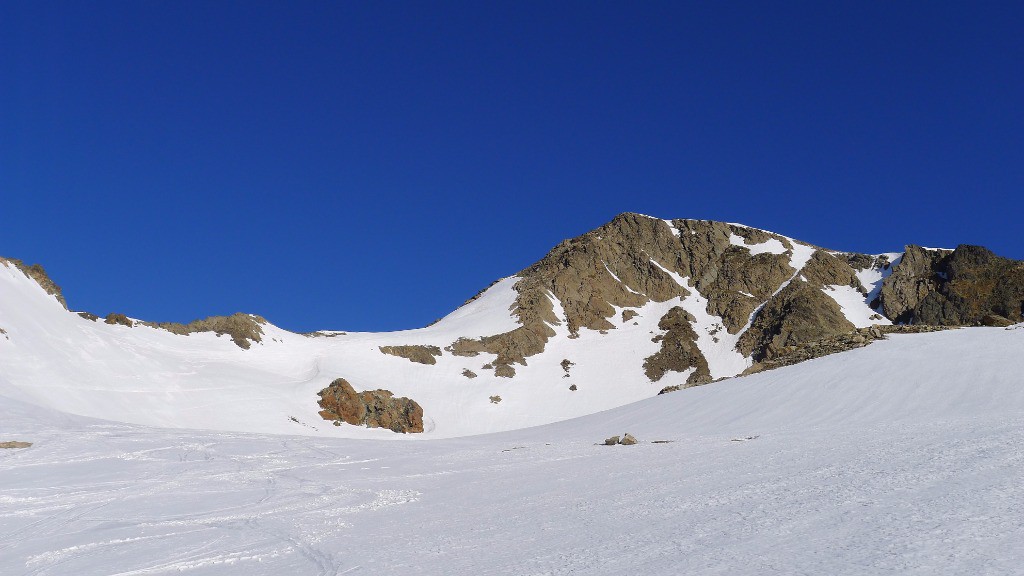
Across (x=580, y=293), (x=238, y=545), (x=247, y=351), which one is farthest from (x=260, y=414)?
(x=580, y=293)

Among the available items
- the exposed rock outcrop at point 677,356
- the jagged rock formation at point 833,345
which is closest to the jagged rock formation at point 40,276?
the jagged rock formation at point 833,345

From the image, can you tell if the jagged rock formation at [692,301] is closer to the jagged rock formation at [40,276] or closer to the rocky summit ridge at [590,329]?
the rocky summit ridge at [590,329]

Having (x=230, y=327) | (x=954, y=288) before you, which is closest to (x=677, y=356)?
(x=954, y=288)

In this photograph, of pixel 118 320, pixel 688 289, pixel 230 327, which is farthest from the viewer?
pixel 688 289

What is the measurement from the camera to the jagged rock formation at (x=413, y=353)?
7500cm

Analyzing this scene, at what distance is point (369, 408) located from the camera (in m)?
60.2

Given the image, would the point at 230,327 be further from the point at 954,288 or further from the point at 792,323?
the point at 954,288

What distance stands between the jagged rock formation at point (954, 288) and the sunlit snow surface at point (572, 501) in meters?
80.0

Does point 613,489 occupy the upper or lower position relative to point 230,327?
lower

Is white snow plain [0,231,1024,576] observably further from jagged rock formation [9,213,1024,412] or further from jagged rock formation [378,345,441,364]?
jagged rock formation [9,213,1024,412]

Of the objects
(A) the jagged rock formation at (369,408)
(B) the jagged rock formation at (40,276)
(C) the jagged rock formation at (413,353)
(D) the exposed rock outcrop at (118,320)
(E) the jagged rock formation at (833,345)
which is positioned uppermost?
(B) the jagged rock formation at (40,276)

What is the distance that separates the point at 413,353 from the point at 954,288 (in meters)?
71.6

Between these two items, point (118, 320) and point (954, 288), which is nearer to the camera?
point (118, 320)

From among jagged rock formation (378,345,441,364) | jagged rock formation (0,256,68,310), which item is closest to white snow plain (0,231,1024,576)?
jagged rock formation (0,256,68,310)
